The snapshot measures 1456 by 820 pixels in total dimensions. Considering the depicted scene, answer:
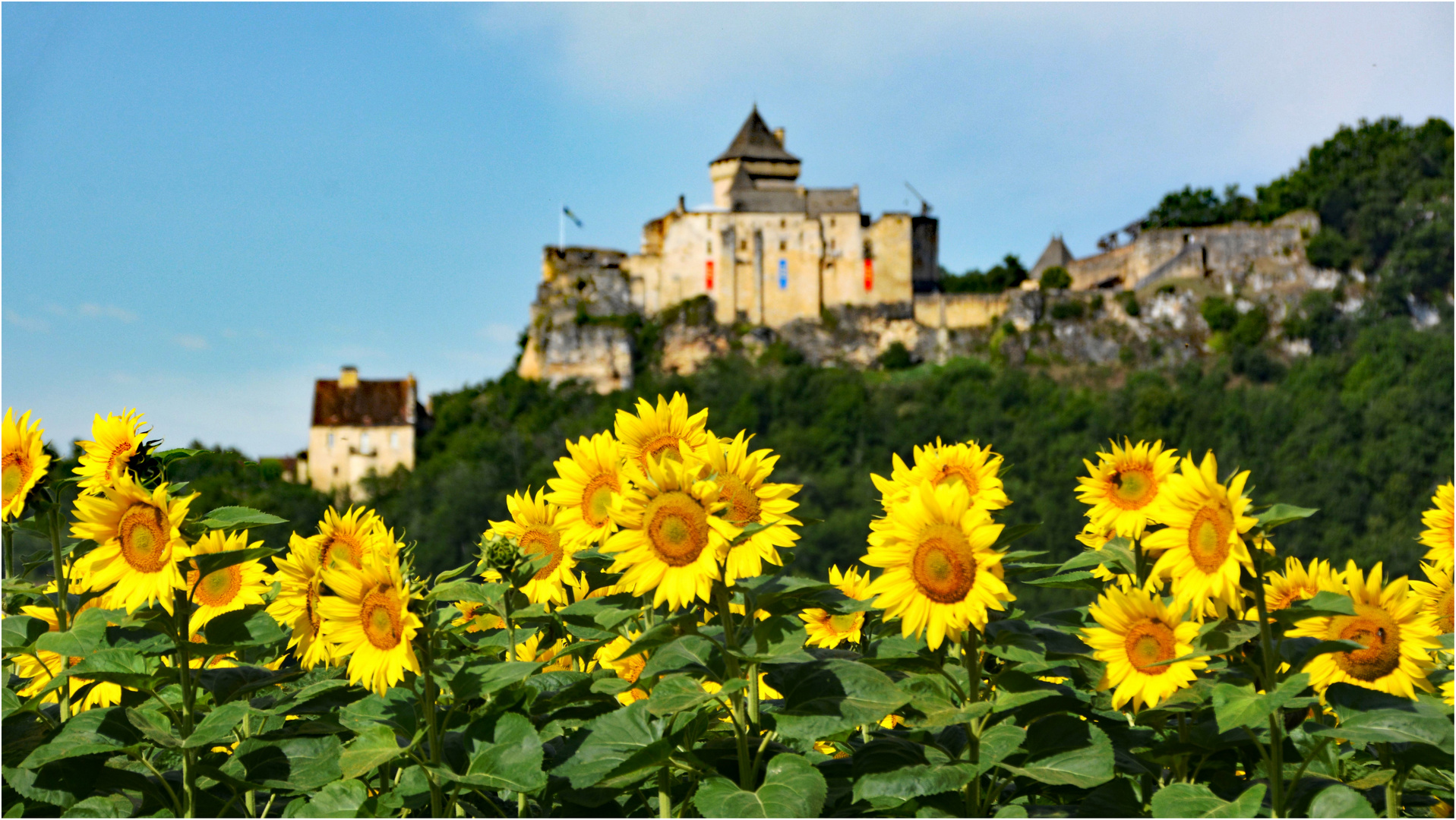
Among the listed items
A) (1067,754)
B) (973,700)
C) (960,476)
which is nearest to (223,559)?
(973,700)

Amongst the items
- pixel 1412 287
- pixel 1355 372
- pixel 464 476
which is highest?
pixel 1412 287

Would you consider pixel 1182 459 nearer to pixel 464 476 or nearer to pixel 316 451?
pixel 464 476

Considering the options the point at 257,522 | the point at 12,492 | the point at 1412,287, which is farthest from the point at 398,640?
the point at 1412,287

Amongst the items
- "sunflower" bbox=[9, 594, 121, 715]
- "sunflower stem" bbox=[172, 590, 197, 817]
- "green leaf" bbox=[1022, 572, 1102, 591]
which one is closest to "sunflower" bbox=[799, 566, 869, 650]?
"green leaf" bbox=[1022, 572, 1102, 591]

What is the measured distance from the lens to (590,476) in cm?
340

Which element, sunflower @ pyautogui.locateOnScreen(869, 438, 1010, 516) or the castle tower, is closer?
sunflower @ pyautogui.locateOnScreen(869, 438, 1010, 516)

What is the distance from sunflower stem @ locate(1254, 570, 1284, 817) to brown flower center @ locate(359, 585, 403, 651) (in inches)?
76.2

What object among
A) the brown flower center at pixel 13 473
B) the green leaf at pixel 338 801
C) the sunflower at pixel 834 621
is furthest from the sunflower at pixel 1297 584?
the brown flower center at pixel 13 473

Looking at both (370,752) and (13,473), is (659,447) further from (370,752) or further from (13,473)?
(13,473)

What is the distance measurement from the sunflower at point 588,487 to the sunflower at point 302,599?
68 cm

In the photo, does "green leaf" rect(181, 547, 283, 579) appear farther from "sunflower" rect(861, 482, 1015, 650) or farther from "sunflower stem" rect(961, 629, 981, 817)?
"sunflower stem" rect(961, 629, 981, 817)

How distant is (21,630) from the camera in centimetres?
316

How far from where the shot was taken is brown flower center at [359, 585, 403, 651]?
2889 mm

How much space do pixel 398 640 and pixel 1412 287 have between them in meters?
92.1
